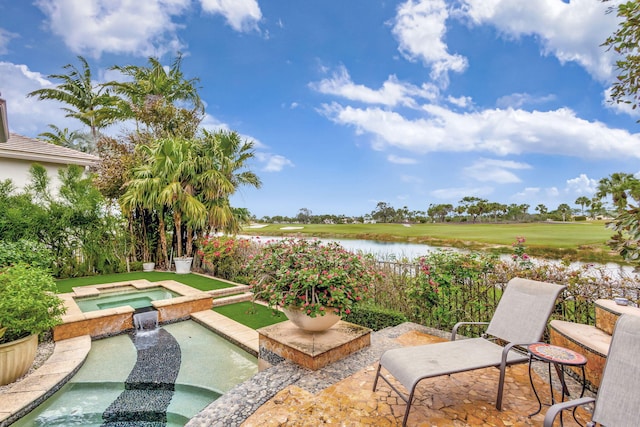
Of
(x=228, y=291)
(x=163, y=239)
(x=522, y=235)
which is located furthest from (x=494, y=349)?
(x=163, y=239)

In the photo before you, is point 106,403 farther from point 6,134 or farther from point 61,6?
point 61,6

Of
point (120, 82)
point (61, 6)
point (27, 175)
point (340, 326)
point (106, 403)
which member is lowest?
point (106, 403)

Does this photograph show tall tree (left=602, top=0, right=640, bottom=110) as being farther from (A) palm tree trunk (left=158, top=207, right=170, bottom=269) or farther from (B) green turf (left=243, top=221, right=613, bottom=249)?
(A) palm tree trunk (left=158, top=207, right=170, bottom=269)

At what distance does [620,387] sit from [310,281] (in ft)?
7.42

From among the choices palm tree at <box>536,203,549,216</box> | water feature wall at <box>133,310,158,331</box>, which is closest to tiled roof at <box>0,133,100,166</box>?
water feature wall at <box>133,310,158,331</box>

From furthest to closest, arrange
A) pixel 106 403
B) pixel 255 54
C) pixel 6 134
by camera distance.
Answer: pixel 255 54, pixel 6 134, pixel 106 403

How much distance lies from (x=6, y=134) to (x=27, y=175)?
5705mm

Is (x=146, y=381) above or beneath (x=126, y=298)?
beneath

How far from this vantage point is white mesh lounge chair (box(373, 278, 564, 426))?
2.31 m

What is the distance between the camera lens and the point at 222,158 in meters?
10.4

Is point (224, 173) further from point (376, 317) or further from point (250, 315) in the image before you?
point (376, 317)

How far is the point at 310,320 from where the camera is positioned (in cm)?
326

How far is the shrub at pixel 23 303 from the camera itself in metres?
3.21

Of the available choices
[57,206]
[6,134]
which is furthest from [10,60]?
[6,134]
